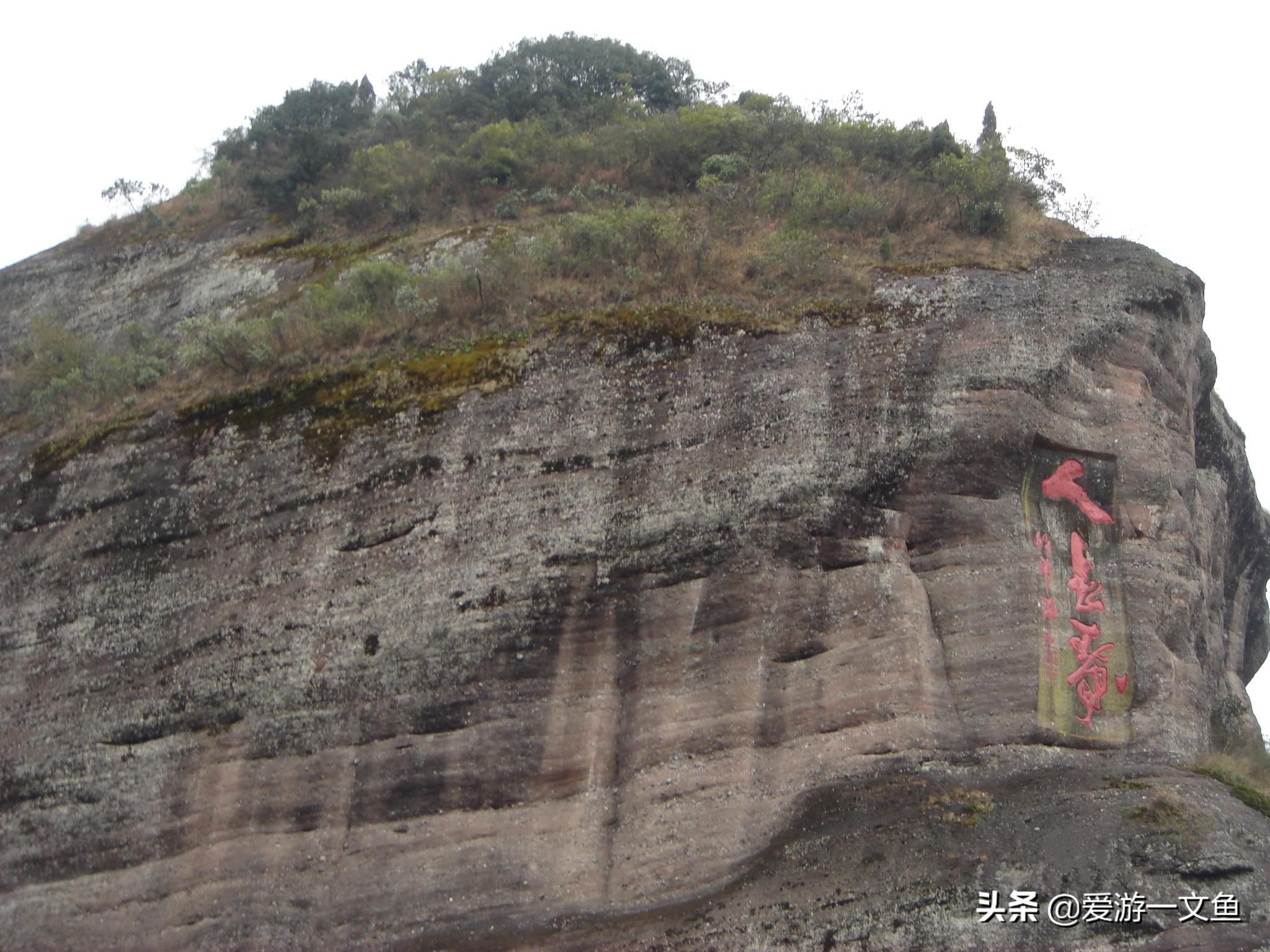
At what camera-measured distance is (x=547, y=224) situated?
80.6 feet

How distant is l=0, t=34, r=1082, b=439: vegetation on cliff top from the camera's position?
20844 millimetres

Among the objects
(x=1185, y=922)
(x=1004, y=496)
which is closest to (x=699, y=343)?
(x=1004, y=496)

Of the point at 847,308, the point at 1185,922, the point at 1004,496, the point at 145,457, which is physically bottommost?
the point at 1185,922

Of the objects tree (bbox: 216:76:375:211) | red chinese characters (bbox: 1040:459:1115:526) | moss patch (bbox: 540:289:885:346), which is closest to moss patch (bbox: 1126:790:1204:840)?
red chinese characters (bbox: 1040:459:1115:526)

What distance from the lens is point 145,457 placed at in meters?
20.3

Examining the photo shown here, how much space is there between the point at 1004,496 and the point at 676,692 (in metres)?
5.08

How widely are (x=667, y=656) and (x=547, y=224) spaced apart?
1089 cm

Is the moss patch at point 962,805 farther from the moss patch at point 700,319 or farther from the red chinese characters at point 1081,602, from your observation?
the moss patch at point 700,319

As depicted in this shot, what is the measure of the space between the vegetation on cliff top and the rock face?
1.67 meters

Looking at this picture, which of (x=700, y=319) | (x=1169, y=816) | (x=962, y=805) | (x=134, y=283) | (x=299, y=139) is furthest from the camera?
(x=299, y=139)

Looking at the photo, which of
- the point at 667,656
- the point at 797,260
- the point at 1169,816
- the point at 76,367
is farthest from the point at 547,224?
the point at 1169,816

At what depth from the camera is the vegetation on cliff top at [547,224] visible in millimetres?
20844

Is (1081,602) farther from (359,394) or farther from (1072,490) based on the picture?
(359,394)

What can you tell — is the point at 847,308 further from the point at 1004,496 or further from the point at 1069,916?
the point at 1069,916
